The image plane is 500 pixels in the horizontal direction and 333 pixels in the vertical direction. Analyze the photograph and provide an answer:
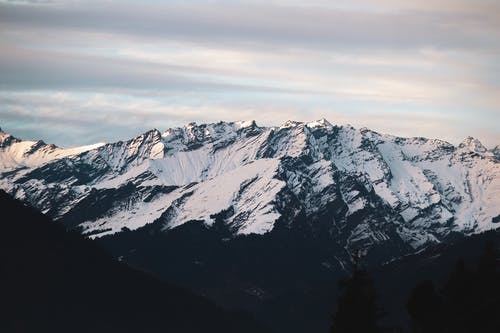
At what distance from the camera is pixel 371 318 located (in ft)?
378

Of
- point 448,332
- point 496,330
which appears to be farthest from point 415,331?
point 496,330

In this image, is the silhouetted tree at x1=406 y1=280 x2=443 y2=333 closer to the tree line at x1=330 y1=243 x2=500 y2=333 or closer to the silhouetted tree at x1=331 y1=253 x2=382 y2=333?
the tree line at x1=330 y1=243 x2=500 y2=333

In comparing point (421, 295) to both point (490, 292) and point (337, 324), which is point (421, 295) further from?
point (337, 324)

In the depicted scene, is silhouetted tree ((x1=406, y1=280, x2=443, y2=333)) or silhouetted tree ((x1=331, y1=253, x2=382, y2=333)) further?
silhouetted tree ((x1=406, y1=280, x2=443, y2=333))

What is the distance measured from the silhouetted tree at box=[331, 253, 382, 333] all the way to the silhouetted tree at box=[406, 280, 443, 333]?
96.8 feet

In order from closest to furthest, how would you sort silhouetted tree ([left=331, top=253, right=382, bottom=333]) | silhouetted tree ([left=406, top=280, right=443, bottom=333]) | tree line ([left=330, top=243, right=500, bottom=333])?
silhouetted tree ([left=331, top=253, right=382, bottom=333]), tree line ([left=330, top=243, right=500, bottom=333]), silhouetted tree ([left=406, top=280, right=443, bottom=333])

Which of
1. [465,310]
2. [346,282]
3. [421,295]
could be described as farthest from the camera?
[421,295]

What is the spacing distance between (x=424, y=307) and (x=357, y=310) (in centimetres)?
3350

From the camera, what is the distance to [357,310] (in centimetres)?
11519

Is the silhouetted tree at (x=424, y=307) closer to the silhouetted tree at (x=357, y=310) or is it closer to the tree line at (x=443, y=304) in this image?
the tree line at (x=443, y=304)

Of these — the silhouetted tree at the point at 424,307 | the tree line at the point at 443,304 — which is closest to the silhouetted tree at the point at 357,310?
the tree line at the point at 443,304

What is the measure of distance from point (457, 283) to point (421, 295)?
15.0 ft

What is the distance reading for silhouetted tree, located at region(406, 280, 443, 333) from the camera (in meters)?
145

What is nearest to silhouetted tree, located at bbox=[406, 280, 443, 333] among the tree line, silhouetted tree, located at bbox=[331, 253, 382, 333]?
the tree line
